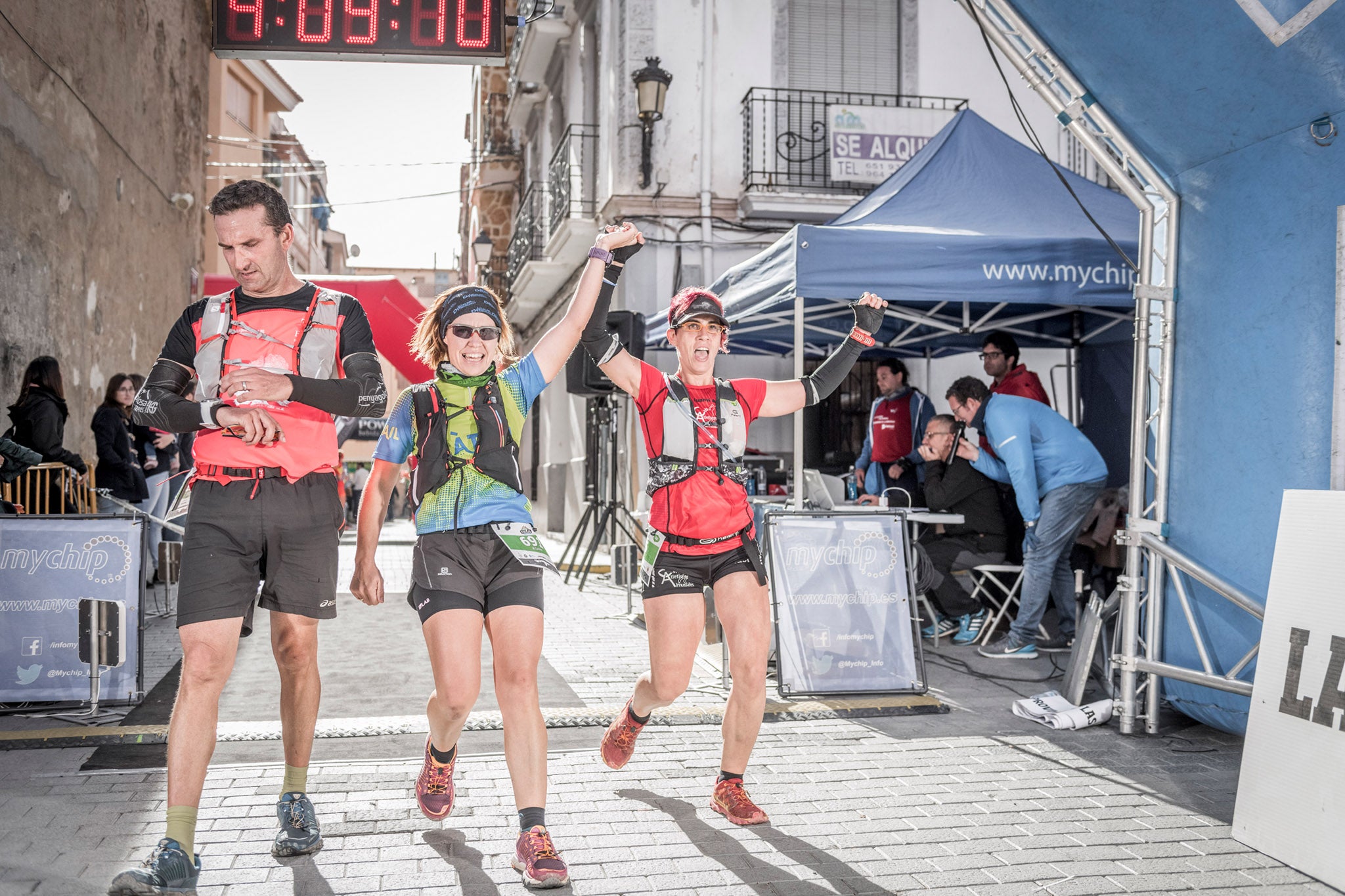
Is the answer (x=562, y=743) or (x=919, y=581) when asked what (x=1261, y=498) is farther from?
(x=562, y=743)

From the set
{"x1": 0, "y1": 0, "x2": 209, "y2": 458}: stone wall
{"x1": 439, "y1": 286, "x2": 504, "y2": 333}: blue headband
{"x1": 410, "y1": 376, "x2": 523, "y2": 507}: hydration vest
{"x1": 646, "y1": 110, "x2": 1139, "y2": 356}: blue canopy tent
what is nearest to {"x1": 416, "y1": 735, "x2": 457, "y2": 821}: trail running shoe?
{"x1": 410, "y1": 376, "x2": 523, "y2": 507}: hydration vest

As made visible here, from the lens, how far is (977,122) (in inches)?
364

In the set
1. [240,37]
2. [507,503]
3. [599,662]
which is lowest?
[599,662]

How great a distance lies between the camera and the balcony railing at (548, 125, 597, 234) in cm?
1645

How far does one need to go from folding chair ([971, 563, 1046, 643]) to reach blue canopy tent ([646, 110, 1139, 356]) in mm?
1961

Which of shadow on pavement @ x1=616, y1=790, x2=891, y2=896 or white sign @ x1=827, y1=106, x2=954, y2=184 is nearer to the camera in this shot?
shadow on pavement @ x1=616, y1=790, x2=891, y2=896

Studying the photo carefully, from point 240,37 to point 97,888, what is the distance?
497cm

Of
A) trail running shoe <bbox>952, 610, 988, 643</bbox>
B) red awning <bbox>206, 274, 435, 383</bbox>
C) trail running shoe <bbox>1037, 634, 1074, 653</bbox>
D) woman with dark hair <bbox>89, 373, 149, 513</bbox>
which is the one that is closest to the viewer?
trail running shoe <bbox>1037, 634, 1074, 653</bbox>

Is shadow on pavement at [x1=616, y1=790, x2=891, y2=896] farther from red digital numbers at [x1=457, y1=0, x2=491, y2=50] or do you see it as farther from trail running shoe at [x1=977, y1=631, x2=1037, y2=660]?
red digital numbers at [x1=457, y1=0, x2=491, y2=50]

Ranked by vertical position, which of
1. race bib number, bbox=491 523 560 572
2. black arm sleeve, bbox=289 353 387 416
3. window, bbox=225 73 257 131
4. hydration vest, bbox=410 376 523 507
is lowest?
race bib number, bbox=491 523 560 572

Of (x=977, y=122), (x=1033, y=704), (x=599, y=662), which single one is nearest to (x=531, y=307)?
(x=977, y=122)

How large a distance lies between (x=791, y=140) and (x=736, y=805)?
11744 millimetres

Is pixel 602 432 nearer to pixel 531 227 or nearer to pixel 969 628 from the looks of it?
pixel 969 628

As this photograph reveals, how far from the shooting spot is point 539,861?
3.46m
